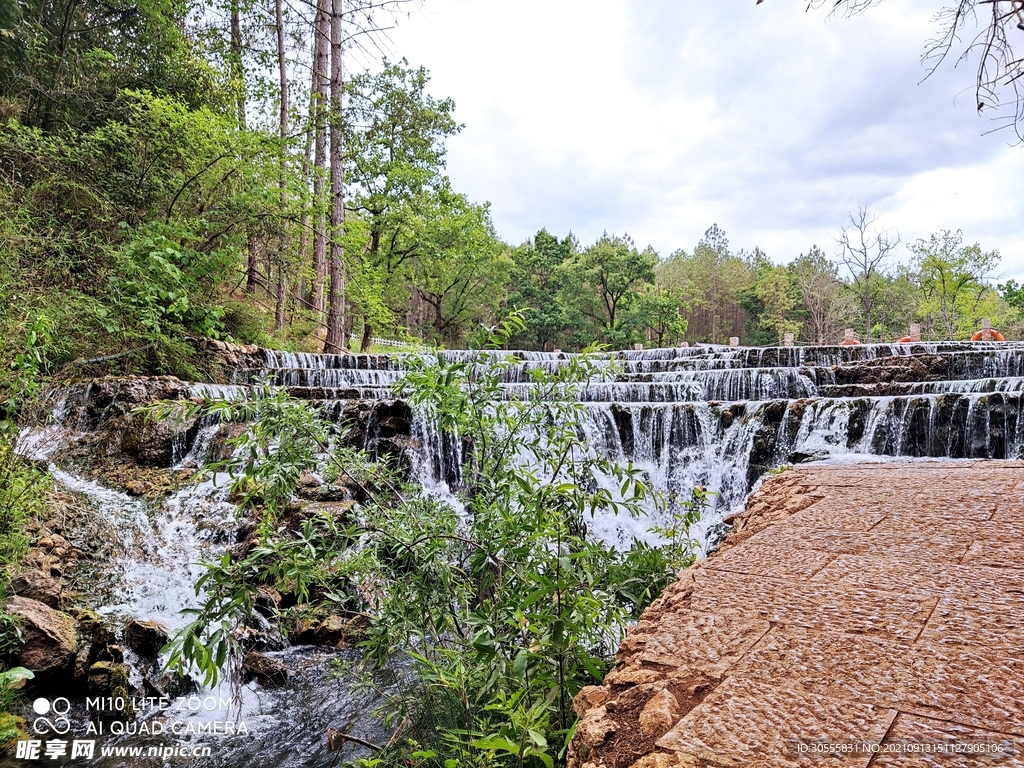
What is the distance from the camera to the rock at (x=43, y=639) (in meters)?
3.14

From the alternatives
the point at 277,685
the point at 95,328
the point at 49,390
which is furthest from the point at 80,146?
the point at 277,685

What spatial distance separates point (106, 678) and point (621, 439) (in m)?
6.44

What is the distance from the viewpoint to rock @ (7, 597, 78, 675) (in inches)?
124

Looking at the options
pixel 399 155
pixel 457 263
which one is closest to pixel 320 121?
pixel 399 155

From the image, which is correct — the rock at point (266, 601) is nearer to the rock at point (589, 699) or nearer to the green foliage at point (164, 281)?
the rock at point (589, 699)

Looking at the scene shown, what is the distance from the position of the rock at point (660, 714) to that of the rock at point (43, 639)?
12.9ft

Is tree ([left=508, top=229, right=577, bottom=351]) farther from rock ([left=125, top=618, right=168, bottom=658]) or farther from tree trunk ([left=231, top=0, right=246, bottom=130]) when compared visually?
rock ([left=125, top=618, right=168, bottom=658])

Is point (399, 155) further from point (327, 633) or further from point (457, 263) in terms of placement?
point (327, 633)

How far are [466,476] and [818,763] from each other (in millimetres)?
1815

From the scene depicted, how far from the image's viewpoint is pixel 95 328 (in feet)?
25.8

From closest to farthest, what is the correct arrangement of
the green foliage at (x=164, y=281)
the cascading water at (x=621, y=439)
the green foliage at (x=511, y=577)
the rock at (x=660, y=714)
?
the rock at (x=660, y=714) → the green foliage at (x=511, y=577) → the cascading water at (x=621, y=439) → the green foliage at (x=164, y=281)

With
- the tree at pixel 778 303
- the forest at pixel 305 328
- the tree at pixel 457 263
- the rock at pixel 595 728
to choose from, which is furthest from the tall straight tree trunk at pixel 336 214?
the tree at pixel 778 303

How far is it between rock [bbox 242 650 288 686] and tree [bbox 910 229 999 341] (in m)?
35.7

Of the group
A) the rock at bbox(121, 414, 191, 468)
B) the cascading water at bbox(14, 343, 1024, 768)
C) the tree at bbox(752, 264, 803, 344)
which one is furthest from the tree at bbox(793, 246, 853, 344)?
the rock at bbox(121, 414, 191, 468)
